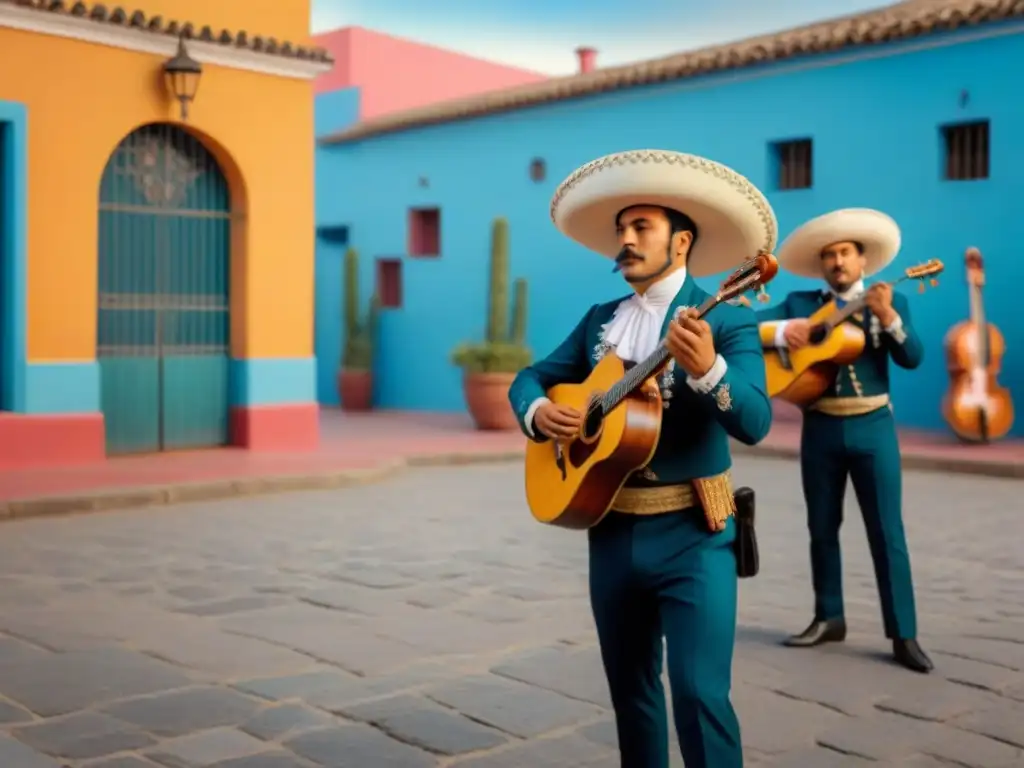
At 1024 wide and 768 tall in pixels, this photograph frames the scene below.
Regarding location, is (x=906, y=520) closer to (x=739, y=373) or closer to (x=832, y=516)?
(x=832, y=516)

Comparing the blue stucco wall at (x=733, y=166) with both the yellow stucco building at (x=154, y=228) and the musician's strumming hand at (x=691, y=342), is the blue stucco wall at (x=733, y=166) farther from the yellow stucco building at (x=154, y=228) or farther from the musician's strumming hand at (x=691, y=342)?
the musician's strumming hand at (x=691, y=342)

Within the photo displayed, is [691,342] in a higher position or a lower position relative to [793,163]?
lower

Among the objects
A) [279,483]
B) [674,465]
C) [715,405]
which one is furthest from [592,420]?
[279,483]

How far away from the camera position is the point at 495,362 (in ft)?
52.7

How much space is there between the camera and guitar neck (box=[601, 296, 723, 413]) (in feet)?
9.43

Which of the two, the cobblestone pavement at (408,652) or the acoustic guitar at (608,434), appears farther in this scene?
the cobblestone pavement at (408,652)

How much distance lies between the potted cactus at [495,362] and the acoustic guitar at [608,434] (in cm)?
1234

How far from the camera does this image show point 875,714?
4.43 metres

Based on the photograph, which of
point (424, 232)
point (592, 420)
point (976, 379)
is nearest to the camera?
point (592, 420)

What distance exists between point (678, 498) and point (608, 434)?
0.77ft

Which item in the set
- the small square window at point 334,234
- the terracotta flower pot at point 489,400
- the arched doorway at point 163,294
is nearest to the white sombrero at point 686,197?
the arched doorway at point 163,294

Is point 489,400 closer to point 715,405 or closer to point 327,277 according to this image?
point 327,277

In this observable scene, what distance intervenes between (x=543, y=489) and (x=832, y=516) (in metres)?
2.48

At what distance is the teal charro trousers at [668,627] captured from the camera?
2957 millimetres
